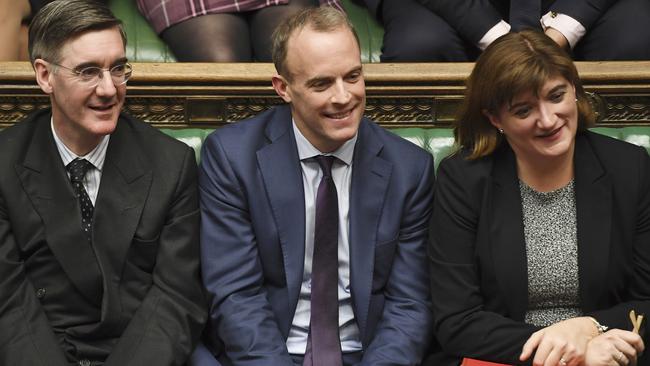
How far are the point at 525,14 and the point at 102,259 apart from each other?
3.05 feet

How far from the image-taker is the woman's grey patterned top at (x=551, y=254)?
1609 mm

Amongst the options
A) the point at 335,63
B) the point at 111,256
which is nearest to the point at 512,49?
the point at 335,63

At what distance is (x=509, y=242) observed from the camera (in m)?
1.60

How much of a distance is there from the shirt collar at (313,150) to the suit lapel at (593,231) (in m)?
0.34

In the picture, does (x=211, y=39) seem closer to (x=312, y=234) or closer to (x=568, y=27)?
(x=312, y=234)

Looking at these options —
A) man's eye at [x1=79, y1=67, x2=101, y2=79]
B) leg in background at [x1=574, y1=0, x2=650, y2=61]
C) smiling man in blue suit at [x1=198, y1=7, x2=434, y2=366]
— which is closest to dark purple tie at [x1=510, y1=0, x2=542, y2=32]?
leg in background at [x1=574, y1=0, x2=650, y2=61]

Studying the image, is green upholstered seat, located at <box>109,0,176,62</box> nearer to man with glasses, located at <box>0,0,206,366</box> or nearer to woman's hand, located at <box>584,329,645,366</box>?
man with glasses, located at <box>0,0,206,366</box>

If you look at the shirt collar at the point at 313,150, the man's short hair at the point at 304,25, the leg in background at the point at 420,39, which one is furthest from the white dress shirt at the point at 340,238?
the leg in background at the point at 420,39

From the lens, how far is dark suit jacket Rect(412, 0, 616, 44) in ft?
6.66

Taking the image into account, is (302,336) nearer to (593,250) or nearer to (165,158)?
(165,158)

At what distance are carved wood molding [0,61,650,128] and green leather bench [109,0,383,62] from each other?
0.29 meters

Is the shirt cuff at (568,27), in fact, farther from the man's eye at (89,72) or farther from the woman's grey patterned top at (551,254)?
the man's eye at (89,72)

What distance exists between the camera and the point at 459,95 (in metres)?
1.90

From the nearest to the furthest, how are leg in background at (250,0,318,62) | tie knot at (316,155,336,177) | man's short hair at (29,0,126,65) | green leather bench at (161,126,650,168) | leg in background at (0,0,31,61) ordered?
man's short hair at (29,0,126,65), tie knot at (316,155,336,177), green leather bench at (161,126,650,168), leg in background at (0,0,31,61), leg in background at (250,0,318,62)
